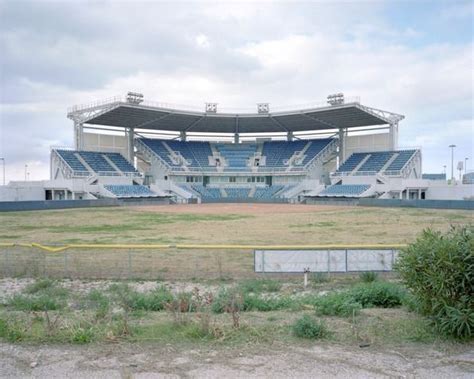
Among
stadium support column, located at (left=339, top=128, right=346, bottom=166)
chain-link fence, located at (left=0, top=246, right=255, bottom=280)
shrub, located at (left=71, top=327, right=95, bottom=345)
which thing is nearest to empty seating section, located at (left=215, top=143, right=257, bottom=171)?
stadium support column, located at (left=339, top=128, right=346, bottom=166)

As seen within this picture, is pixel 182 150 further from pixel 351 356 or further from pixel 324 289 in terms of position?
pixel 351 356

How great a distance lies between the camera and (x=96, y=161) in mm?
71625

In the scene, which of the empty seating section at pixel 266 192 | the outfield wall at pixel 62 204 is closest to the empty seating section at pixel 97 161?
the outfield wall at pixel 62 204

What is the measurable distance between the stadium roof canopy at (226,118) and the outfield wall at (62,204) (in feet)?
55.1

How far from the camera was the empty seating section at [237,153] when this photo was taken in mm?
85094

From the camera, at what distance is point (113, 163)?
73438 millimetres

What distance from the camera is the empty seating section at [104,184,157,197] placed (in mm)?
65331

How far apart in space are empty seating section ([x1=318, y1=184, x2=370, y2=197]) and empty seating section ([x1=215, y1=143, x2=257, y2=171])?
1988 centimetres

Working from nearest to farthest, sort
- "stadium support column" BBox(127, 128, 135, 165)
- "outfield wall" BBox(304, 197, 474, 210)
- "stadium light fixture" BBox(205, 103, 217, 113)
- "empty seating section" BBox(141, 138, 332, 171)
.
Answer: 1. "outfield wall" BBox(304, 197, 474, 210)
2. "stadium light fixture" BBox(205, 103, 217, 113)
3. "stadium support column" BBox(127, 128, 135, 165)
4. "empty seating section" BBox(141, 138, 332, 171)

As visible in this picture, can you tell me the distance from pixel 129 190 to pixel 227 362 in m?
64.7

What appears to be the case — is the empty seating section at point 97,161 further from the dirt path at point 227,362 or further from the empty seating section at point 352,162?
the dirt path at point 227,362

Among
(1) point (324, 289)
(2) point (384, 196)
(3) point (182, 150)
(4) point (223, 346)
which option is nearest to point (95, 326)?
(4) point (223, 346)

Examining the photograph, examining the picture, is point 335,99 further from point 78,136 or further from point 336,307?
point 336,307

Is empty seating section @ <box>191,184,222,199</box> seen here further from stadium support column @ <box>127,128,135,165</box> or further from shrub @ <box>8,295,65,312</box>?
shrub @ <box>8,295,65,312</box>
